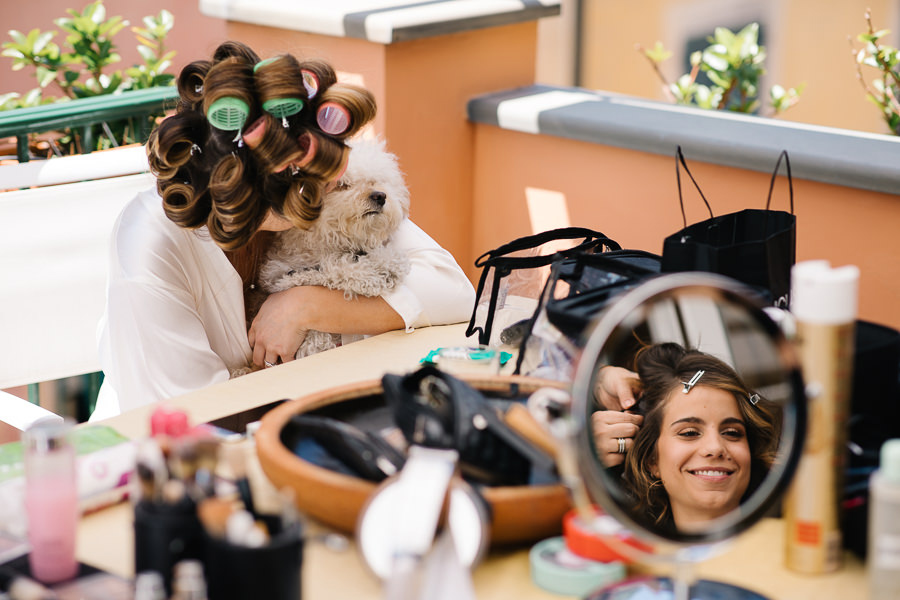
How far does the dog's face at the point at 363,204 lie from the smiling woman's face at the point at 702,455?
60cm

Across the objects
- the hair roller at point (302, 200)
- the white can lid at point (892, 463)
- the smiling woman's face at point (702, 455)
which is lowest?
the smiling woman's face at point (702, 455)

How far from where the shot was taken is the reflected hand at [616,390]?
1431 millimetres

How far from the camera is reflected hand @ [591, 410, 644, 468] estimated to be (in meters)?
1.36

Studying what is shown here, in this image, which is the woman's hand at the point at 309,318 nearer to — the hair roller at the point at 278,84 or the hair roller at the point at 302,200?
the hair roller at the point at 302,200

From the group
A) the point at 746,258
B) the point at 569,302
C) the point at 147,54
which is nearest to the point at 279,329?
the point at 569,302

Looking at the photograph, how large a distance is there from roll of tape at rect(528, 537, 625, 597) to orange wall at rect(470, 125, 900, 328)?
4.97 ft

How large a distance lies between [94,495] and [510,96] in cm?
222

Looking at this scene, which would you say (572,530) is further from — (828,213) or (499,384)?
(828,213)

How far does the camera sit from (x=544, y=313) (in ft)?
4.02

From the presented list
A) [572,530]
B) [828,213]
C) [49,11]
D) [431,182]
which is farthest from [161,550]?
[49,11]

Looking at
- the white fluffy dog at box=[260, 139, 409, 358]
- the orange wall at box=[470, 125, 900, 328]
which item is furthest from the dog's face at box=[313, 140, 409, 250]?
the orange wall at box=[470, 125, 900, 328]

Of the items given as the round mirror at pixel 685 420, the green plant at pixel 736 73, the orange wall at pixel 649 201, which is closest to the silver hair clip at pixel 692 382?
the round mirror at pixel 685 420

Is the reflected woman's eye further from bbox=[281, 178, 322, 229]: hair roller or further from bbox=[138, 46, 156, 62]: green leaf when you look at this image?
bbox=[138, 46, 156, 62]: green leaf

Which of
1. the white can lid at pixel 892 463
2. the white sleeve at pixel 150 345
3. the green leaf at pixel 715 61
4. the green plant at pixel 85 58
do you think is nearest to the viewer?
the white can lid at pixel 892 463
